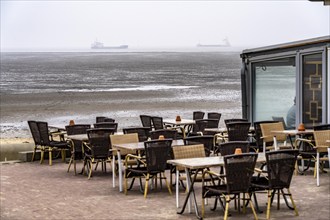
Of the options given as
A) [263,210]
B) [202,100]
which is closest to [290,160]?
[263,210]

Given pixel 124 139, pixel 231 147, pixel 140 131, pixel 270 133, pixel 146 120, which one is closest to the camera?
pixel 231 147

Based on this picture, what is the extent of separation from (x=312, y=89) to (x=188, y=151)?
490 centimetres

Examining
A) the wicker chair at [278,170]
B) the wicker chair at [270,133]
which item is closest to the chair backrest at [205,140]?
the wicker chair at [278,170]

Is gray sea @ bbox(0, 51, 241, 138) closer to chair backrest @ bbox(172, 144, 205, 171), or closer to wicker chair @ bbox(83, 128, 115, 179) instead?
wicker chair @ bbox(83, 128, 115, 179)

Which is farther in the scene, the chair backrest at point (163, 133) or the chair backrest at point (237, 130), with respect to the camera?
the chair backrest at point (237, 130)

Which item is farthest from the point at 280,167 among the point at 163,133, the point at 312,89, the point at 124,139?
the point at 312,89

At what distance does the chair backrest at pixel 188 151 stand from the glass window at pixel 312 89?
454 centimetres

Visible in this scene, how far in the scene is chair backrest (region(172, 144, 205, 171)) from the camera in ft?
39.3

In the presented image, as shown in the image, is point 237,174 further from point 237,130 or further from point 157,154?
point 237,130

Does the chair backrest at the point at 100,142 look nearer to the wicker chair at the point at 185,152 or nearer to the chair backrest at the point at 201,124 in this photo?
the wicker chair at the point at 185,152

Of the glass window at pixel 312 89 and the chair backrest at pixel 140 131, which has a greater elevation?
the glass window at pixel 312 89

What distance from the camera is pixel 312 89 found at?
16375 mm

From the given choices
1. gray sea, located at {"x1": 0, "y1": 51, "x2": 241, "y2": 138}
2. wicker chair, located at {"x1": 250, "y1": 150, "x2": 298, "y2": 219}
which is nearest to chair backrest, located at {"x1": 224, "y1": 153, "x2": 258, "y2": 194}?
wicker chair, located at {"x1": 250, "y1": 150, "x2": 298, "y2": 219}

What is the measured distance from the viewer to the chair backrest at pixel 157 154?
503 inches
